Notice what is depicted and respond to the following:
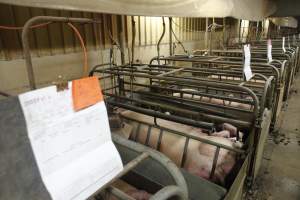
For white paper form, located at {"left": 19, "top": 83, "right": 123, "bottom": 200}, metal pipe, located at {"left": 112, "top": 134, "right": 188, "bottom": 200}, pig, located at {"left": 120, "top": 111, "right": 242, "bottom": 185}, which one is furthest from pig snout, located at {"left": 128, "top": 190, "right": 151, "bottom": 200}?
white paper form, located at {"left": 19, "top": 83, "right": 123, "bottom": 200}

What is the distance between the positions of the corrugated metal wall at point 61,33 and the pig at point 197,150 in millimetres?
1309

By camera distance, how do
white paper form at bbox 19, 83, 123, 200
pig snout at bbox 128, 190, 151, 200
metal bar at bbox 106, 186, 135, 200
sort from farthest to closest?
pig snout at bbox 128, 190, 151, 200 → metal bar at bbox 106, 186, 135, 200 → white paper form at bbox 19, 83, 123, 200

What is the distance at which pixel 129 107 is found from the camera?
1780 millimetres

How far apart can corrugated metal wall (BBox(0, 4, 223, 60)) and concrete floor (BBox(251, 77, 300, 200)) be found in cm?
242

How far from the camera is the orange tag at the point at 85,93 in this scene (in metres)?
0.54

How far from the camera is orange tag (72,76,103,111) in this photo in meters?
0.54

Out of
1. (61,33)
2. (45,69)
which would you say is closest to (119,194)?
(45,69)

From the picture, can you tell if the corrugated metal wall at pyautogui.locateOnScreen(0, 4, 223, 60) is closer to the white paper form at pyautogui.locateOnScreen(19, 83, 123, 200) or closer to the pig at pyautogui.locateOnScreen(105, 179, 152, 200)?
the pig at pyautogui.locateOnScreen(105, 179, 152, 200)

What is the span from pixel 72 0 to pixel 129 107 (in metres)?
0.95

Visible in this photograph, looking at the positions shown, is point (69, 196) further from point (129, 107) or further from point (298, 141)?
point (298, 141)

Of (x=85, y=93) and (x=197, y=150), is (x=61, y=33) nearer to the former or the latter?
(x=197, y=150)

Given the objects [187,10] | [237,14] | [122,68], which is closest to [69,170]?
[122,68]

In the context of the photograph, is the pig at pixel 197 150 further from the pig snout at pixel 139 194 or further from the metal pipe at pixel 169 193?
the metal pipe at pixel 169 193

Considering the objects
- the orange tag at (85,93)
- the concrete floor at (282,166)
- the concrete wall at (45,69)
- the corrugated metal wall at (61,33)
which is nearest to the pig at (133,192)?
the orange tag at (85,93)
